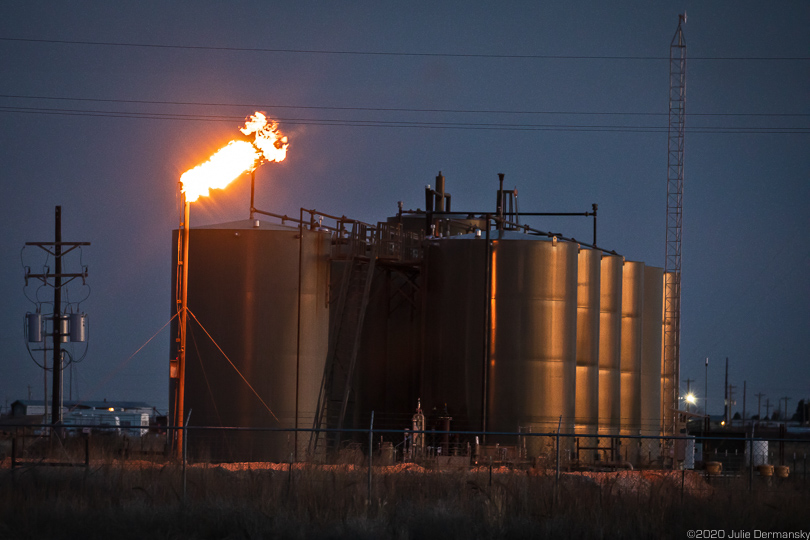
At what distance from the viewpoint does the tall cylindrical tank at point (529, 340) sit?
3444 centimetres

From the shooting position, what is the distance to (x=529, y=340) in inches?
1366

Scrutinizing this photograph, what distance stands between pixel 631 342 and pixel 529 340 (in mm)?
9723

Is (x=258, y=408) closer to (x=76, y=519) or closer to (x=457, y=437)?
(x=457, y=437)

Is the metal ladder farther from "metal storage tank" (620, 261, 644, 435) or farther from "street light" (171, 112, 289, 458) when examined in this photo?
"metal storage tank" (620, 261, 644, 435)

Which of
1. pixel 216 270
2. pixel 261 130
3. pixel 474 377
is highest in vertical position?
pixel 261 130

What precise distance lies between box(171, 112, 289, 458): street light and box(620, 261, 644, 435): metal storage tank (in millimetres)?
20247

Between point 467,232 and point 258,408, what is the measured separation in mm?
13921

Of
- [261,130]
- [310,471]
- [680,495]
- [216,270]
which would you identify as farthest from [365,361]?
[680,495]

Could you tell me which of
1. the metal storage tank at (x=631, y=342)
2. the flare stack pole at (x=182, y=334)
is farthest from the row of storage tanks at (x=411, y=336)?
the flare stack pole at (x=182, y=334)

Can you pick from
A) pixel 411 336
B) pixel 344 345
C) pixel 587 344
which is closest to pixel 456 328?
pixel 411 336

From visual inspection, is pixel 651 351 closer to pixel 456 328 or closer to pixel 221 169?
pixel 456 328

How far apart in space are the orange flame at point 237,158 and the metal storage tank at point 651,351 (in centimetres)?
2315

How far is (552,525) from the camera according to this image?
1647cm

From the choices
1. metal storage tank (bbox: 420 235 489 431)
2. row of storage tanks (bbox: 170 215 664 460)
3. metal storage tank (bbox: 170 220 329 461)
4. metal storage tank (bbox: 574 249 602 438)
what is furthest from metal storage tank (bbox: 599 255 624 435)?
metal storage tank (bbox: 170 220 329 461)
